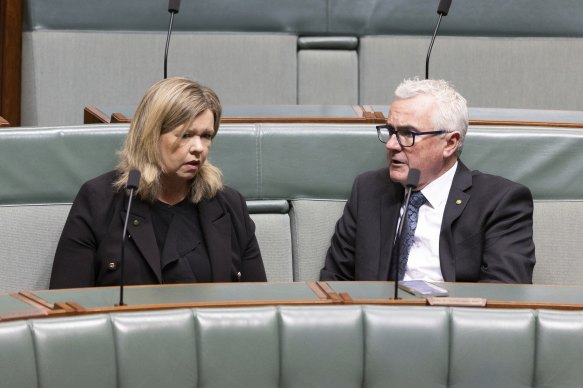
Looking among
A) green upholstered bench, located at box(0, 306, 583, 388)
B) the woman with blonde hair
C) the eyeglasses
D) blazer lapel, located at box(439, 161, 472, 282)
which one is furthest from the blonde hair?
green upholstered bench, located at box(0, 306, 583, 388)

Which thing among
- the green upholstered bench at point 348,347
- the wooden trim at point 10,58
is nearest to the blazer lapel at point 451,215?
the green upholstered bench at point 348,347

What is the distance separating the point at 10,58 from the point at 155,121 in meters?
1.05

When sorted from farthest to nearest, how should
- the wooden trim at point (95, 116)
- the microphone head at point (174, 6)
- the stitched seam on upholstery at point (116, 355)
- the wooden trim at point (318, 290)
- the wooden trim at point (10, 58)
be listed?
the wooden trim at point (10, 58) → the microphone head at point (174, 6) → the wooden trim at point (95, 116) → the wooden trim at point (318, 290) → the stitched seam on upholstery at point (116, 355)

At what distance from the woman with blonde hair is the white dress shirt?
0.80 feet

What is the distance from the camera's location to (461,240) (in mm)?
1493

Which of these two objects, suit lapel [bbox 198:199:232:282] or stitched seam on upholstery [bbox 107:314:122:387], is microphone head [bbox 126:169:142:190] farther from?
suit lapel [bbox 198:199:232:282]

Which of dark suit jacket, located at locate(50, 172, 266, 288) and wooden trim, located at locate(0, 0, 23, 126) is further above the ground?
wooden trim, located at locate(0, 0, 23, 126)

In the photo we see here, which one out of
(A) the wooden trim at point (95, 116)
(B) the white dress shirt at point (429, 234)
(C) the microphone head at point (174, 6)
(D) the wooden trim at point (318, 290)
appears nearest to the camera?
(D) the wooden trim at point (318, 290)

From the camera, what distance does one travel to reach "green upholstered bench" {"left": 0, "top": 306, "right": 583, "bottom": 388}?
0.95m

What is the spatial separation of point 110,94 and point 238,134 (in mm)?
886

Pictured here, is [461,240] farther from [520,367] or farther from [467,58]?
[467,58]

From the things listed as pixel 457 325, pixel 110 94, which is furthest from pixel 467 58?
pixel 457 325

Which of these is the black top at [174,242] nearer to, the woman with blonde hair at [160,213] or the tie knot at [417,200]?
the woman with blonde hair at [160,213]

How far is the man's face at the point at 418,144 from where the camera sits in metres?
1.52
